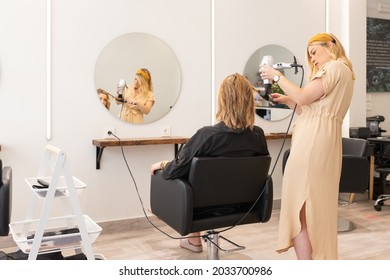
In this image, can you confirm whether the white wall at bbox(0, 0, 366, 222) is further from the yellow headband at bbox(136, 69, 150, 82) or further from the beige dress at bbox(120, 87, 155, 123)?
the yellow headband at bbox(136, 69, 150, 82)

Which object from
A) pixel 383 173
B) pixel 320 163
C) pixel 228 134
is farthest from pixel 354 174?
pixel 228 134

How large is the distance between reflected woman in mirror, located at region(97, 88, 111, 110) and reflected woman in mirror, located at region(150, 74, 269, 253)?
1.26 m

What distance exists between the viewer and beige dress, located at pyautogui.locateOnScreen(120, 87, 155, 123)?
133 inches

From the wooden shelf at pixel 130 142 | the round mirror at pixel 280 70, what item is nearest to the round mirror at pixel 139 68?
the wooden shelf at pixel 130 142

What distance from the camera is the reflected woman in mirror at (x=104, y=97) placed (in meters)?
3.27

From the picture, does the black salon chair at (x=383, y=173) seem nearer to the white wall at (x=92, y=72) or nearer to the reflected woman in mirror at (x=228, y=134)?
the white wall at (x=92, y=72)

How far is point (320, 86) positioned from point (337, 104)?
0.13 metres

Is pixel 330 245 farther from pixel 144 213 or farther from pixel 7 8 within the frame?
pixel 7 8

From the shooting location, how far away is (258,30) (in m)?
3.96

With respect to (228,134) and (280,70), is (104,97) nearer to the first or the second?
(228,134)

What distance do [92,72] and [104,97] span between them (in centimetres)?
21

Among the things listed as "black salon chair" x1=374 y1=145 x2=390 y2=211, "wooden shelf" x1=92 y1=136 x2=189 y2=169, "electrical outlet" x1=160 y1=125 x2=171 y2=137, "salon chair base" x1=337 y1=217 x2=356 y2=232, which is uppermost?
"electrical outlet" x1=160 y1=125 x2=171 y2=137

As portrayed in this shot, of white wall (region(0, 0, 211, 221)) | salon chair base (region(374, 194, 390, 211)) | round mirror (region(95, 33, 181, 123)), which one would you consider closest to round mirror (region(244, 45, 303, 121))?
white wall (region(0, 0, 211, 221))

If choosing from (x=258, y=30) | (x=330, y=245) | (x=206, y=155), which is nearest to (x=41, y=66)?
→ (x=206, y=155)
